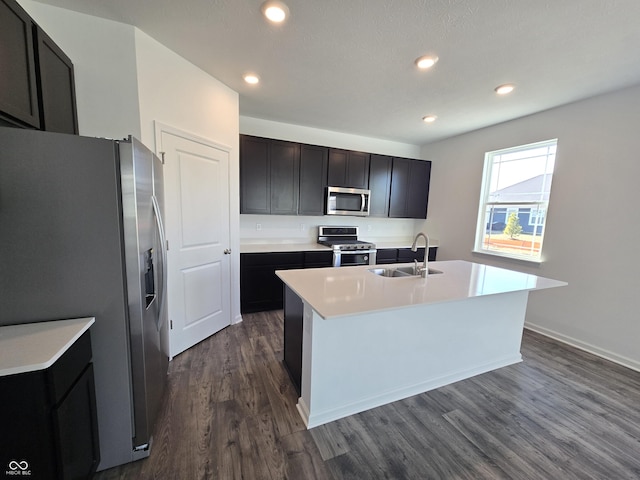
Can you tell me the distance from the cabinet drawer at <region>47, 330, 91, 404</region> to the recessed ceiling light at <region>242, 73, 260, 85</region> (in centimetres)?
238

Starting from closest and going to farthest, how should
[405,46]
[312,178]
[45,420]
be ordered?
[45,420], [405,46], [312,178]

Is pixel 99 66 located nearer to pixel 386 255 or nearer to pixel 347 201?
pixel 347 201

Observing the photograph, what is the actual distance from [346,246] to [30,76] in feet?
10.8

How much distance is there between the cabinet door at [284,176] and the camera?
3.54m

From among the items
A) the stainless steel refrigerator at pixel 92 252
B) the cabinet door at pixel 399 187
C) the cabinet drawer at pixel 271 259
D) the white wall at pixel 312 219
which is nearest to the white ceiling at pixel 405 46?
the white wall at pixel 312 219

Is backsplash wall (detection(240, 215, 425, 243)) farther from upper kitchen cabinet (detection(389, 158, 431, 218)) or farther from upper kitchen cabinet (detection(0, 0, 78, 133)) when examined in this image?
upper kitchen cabinet (detection(0, 0, 78, 133))

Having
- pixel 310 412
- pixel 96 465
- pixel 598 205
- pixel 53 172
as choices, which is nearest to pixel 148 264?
pixel 53 172

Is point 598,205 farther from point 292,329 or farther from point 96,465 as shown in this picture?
point 96,465

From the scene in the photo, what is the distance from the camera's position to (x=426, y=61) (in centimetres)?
207

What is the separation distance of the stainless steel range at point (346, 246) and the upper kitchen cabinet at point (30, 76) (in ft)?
9.79

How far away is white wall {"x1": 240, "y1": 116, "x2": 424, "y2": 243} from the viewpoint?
3768mm

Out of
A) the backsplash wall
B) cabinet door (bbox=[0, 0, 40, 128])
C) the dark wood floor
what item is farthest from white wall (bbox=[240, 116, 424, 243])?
cabinet door (bbox=[0, 0, 40, 128])

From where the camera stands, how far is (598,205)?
8.56 feet

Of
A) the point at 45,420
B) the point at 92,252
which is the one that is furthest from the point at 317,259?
the point at 45,420
